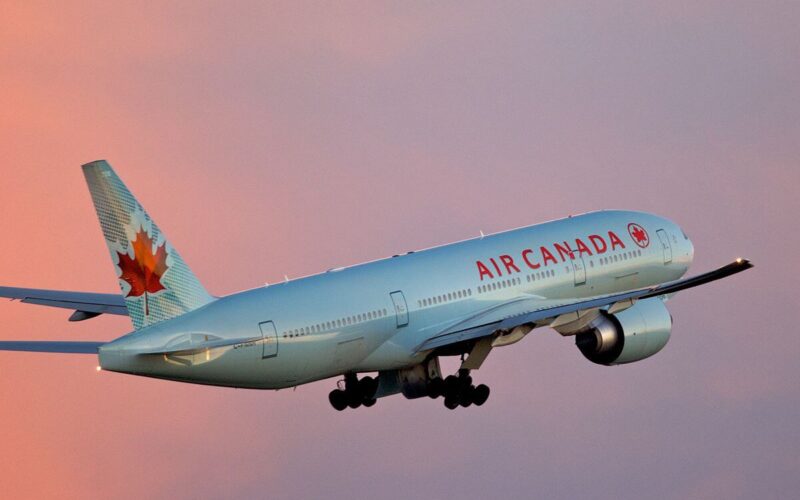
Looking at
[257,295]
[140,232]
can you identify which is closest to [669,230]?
[257,295]

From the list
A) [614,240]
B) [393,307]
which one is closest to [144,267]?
[393,307]

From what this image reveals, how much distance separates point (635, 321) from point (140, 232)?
18399mm

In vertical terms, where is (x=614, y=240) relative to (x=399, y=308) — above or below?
above

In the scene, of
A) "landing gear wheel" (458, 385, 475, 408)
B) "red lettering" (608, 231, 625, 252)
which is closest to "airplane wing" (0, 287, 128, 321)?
"landing gear wheel" (458, 385, 475, 408)

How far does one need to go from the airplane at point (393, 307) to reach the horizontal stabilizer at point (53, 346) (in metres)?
0.04

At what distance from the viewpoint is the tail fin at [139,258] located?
186ft

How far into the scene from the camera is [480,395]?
66.8 m

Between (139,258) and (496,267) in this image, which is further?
(496,267)

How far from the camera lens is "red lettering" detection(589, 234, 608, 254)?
70.6m

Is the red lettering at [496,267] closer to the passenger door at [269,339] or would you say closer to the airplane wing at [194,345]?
the passenger door at [269,339]

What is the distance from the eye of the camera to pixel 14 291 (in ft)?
225

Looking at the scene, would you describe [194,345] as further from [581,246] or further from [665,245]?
[665,245]

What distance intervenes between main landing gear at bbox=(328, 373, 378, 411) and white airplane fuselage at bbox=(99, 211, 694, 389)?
2207mm

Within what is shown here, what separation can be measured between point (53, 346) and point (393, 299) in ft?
35.7
